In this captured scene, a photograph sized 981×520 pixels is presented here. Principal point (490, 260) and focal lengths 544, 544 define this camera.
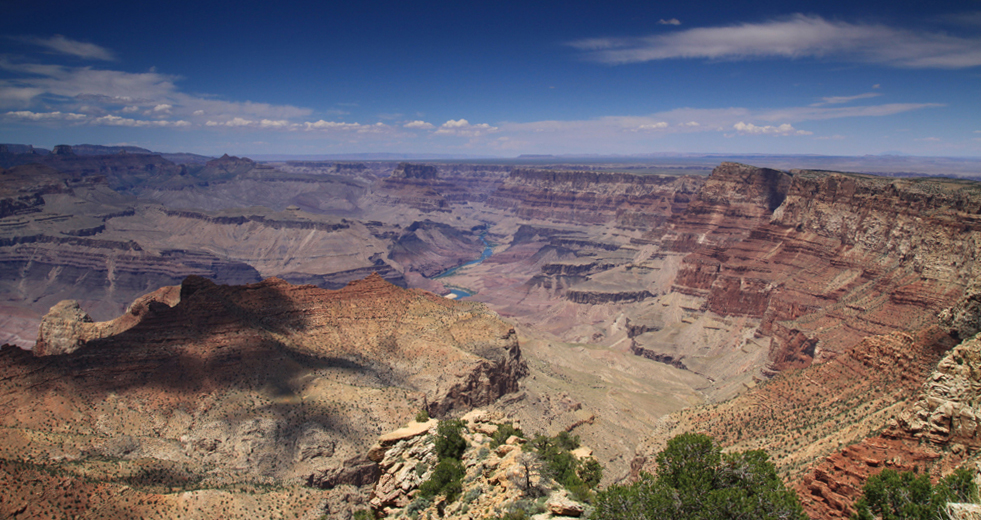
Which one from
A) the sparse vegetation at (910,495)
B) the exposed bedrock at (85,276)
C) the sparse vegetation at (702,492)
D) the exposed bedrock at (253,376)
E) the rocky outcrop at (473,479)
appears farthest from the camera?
the exposed bedrock at (85,276)

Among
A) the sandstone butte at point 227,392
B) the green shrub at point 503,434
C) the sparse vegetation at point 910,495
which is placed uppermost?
the sparse vegetation at point 910,495

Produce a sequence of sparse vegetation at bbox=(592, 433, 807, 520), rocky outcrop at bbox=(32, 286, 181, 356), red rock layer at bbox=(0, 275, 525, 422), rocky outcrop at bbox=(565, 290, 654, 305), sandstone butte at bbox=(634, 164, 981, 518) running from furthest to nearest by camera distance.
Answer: rocky outcrop at bbox=(565, 290, 654, 305), rocky outcrop at bbox=(32, 286, 181, 356), red rock layer at bbox=(0, 275, 525, 422), sandstone butte at bbox=(634, 164, 981, 518), sparse vegetation at bbox=(592, 433, 807, 520)

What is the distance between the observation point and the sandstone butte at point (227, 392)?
1587 inches

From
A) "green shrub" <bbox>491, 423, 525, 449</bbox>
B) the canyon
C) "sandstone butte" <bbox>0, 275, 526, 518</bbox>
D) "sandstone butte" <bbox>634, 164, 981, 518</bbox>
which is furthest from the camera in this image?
"sandstone butte" <bbox>0, 275, 526, 518</bbox>

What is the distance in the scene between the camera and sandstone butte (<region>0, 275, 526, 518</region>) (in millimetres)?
40312

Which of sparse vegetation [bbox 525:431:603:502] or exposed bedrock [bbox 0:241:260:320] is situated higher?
sparse vegetation [bbox 525:431:603:502]

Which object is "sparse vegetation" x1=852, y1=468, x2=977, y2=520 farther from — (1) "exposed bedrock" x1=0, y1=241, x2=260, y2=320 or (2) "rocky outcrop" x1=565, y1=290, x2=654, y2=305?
(1) "exposed bedrock" x1=0, y1=241, x2=260, y2=320

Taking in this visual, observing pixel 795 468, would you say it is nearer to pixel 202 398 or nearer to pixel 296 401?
pixel 296 401

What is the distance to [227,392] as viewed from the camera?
182 ft

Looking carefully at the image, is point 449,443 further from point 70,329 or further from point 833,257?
point 833,257

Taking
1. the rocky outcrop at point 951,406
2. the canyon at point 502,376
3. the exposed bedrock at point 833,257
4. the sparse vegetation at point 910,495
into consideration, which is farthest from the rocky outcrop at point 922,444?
the exposed bedrock at point 833,257

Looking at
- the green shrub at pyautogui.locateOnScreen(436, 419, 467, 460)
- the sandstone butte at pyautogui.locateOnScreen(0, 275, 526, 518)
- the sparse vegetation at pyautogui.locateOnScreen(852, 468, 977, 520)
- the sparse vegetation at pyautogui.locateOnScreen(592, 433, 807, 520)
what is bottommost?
the sandstone butte at pyautogui.locateOnScreen(0, 275, 526, 518)

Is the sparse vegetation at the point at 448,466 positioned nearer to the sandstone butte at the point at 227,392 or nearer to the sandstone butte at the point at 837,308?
the sandstone butte at the point at 227,392

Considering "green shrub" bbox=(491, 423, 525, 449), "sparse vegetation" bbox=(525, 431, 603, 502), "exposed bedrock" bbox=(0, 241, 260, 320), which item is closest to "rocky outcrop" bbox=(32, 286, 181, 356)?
"green shrub" bbox=(491, 423, 525, 449)
